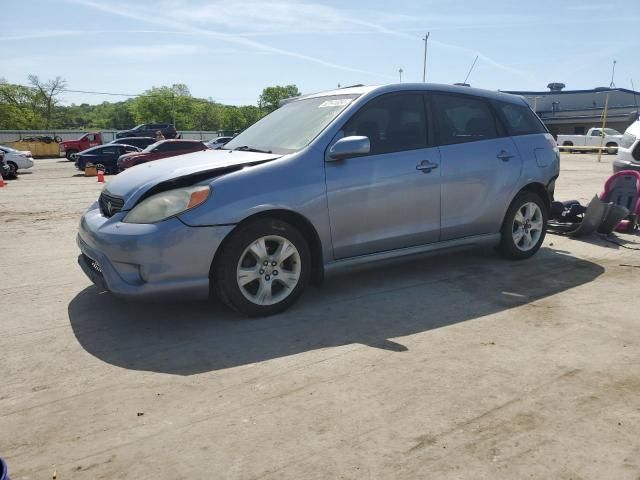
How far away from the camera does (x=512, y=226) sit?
5.42 m

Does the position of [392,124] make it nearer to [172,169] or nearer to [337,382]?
[172,169]

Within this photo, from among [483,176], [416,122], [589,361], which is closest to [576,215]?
[483,176]

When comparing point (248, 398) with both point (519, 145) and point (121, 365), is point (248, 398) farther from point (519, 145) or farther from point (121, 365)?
point (519, 145)

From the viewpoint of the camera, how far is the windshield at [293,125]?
4293mm

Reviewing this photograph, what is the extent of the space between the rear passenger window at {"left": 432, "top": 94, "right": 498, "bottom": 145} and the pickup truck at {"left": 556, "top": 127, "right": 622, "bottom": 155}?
3076 centimetres

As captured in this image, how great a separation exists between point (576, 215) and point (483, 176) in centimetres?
311

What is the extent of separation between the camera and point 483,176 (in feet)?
16.4

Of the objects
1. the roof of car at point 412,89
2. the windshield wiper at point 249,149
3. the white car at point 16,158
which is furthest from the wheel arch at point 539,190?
the white car at point 16,158

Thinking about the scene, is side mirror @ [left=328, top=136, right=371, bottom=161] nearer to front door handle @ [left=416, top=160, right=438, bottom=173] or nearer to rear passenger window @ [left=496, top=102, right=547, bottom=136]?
front door handle @ [left=416, top=160, right=438, bottom=173]

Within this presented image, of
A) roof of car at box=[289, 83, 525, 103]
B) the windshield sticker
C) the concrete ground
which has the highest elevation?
roof of car at box=[289, 83, 525, 103]

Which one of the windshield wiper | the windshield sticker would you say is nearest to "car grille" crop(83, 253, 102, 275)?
the windshield wiper

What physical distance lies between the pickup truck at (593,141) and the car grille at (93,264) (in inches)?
1335

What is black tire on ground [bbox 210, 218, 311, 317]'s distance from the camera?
367 cm

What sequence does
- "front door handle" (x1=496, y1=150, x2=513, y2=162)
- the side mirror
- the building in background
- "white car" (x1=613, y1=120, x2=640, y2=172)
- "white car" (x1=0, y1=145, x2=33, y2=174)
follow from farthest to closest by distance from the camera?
Answer: the building in background
"white car" (x1=0, y1=145, x2=33, y2=174)
"white car" (x1=613, y1=120, x2=640, y2=172)
"front door handle" (x1=496, y1=150, x2=513, y2=162)
the side mirror
